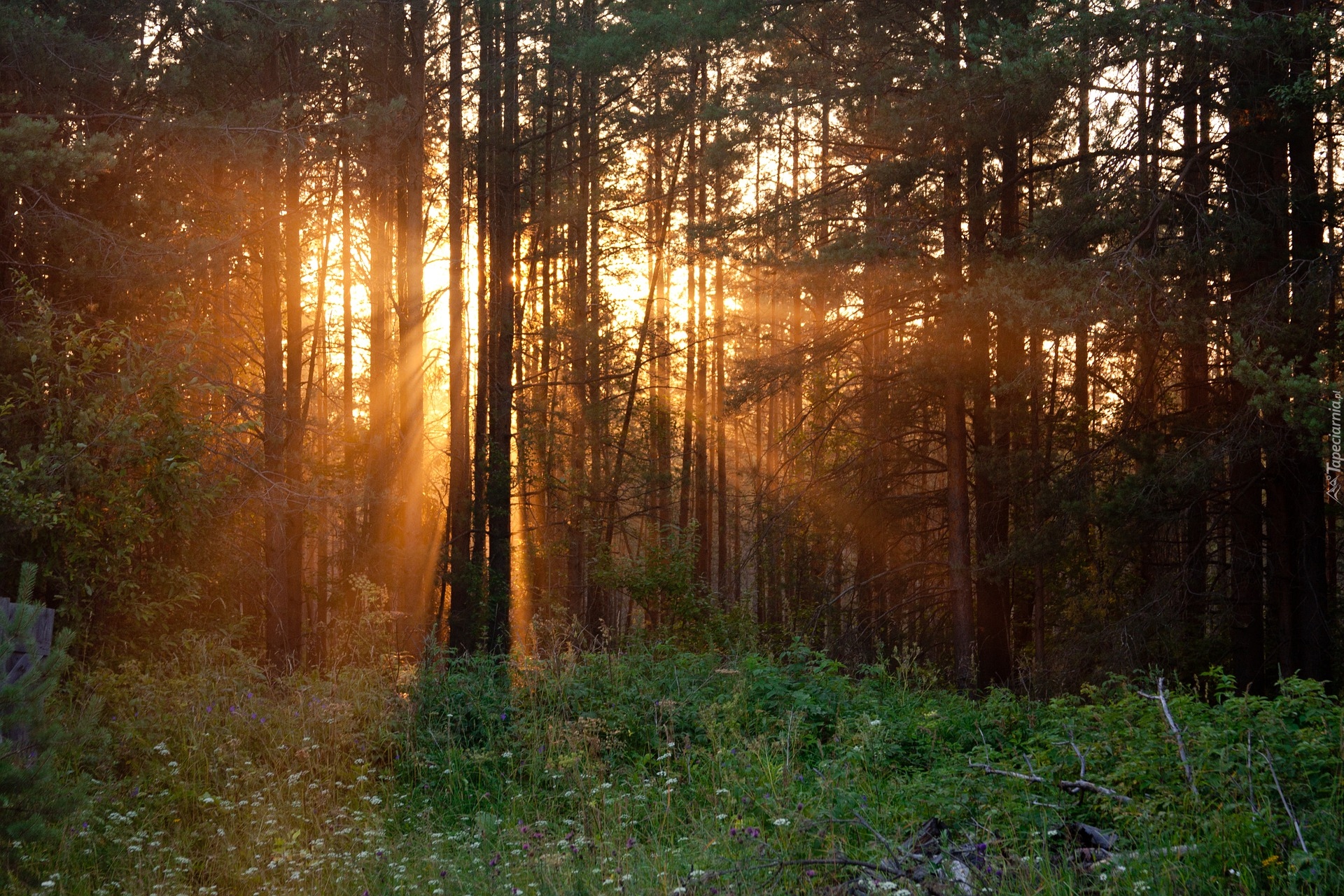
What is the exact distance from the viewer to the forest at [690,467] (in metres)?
4.96

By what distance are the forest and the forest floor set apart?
4 centimetres

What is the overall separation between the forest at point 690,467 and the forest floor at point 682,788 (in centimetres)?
4

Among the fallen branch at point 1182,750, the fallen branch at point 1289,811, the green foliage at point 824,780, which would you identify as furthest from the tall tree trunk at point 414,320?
the fallen branch at point 1289,811

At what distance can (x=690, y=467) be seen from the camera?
23.2 meters

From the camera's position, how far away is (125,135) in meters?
13.1

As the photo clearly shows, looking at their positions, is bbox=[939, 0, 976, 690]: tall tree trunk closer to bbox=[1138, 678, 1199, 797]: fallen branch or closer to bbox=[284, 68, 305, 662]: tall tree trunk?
bbox=[1138, 678, 1199, 797]: fallen branch

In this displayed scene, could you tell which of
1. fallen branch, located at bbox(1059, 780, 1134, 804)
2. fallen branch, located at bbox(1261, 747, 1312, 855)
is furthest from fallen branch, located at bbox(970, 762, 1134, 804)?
fallen branch, located at bbox(1261, 747, 1312, 855)

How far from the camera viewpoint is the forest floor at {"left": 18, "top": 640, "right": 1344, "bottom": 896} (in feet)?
13.5

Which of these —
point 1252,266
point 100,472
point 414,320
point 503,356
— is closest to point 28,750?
point 100,472

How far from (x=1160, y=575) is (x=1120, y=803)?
10.1 m

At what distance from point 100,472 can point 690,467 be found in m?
15.2

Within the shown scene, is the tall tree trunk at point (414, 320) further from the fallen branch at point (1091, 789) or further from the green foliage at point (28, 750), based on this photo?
the fallen branch at point (1091, 789)

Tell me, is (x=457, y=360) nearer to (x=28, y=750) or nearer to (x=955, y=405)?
(x=955, y=405)

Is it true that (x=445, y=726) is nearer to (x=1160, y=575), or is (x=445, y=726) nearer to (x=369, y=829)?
(x=369, y=829)
